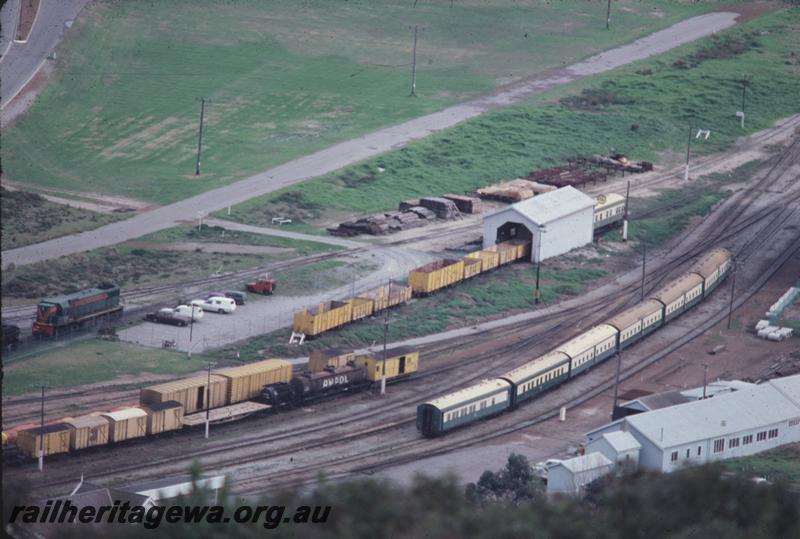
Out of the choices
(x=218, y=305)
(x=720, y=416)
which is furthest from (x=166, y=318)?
(x=720, y=416)

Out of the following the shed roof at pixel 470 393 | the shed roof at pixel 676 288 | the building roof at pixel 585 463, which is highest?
the building roof at pixel 585 463

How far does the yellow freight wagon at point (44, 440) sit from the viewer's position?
62219mm

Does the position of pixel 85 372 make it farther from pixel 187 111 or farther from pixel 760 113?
pixel 760 113

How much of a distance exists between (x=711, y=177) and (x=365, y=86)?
37024 millimetres

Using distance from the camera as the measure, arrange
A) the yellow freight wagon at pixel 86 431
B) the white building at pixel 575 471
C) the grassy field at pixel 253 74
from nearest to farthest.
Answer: the white building at pixel 575 471 → the yellow freight wagon at pixel 86 431 → the grassy field at pixel 253 74

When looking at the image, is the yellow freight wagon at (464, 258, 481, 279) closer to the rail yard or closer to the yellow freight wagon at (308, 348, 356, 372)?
the rail yard

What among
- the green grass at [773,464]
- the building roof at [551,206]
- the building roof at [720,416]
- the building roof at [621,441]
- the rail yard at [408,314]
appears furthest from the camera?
the building roof at [551,206]

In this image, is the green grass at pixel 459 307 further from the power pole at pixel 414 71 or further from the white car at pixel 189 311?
the power pole at pixel 414 71

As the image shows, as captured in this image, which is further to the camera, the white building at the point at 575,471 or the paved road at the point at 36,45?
the paved road at the point at 36,45

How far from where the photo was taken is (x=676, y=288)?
96062 mm

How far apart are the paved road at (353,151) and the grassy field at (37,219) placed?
1137mm

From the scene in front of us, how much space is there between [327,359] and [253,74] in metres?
75.0

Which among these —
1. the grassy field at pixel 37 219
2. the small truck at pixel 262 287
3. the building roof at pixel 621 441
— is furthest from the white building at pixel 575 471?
the grassy field at pixel 37 219

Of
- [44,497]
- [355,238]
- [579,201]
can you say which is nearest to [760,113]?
[579,201]
